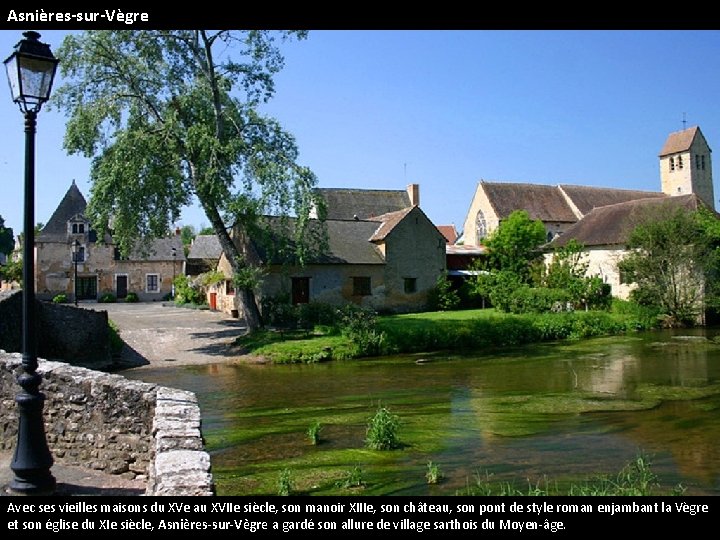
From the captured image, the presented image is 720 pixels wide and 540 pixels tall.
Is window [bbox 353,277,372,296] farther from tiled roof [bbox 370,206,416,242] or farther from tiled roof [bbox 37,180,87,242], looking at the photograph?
tiled roof [bbox 37,180,87,242]

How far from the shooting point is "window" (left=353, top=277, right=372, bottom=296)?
111 feet

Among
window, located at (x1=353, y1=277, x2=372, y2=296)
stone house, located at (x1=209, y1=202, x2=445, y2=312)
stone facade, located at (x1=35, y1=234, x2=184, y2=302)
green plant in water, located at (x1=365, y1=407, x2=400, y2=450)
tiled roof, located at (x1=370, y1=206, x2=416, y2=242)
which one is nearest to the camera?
green plant in water, located at (x1=365, y1=407, x2=400, y2=450)

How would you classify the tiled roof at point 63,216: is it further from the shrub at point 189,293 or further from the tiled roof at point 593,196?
the tiled roof at point 593,196

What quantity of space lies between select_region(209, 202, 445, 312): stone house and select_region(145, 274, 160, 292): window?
14.5 meters

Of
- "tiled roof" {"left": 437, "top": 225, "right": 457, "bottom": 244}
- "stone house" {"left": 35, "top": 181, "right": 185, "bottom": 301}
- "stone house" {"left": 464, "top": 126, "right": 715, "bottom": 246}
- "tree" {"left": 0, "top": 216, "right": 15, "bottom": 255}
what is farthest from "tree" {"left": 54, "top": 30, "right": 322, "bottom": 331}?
"tree" {"left": 0, "top": 216, "right": 15, "bottom": 255}

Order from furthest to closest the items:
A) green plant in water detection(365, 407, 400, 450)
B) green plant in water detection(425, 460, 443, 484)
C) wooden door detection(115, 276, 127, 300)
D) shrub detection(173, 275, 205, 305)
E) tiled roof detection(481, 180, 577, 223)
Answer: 1. tiled roof detection(481, 180, 577, 223)
2. wooden door detection(115, 276, 127, 300)
3. shrub detection(173, 275, 205, 305)
4. green plant in water detection(365, 407, 400, 450)
5. green plant in water detection(425, 460, 443, 484)

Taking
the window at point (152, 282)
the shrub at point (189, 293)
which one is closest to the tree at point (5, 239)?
the window at point (152, 282)

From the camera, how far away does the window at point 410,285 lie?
35.7 m
